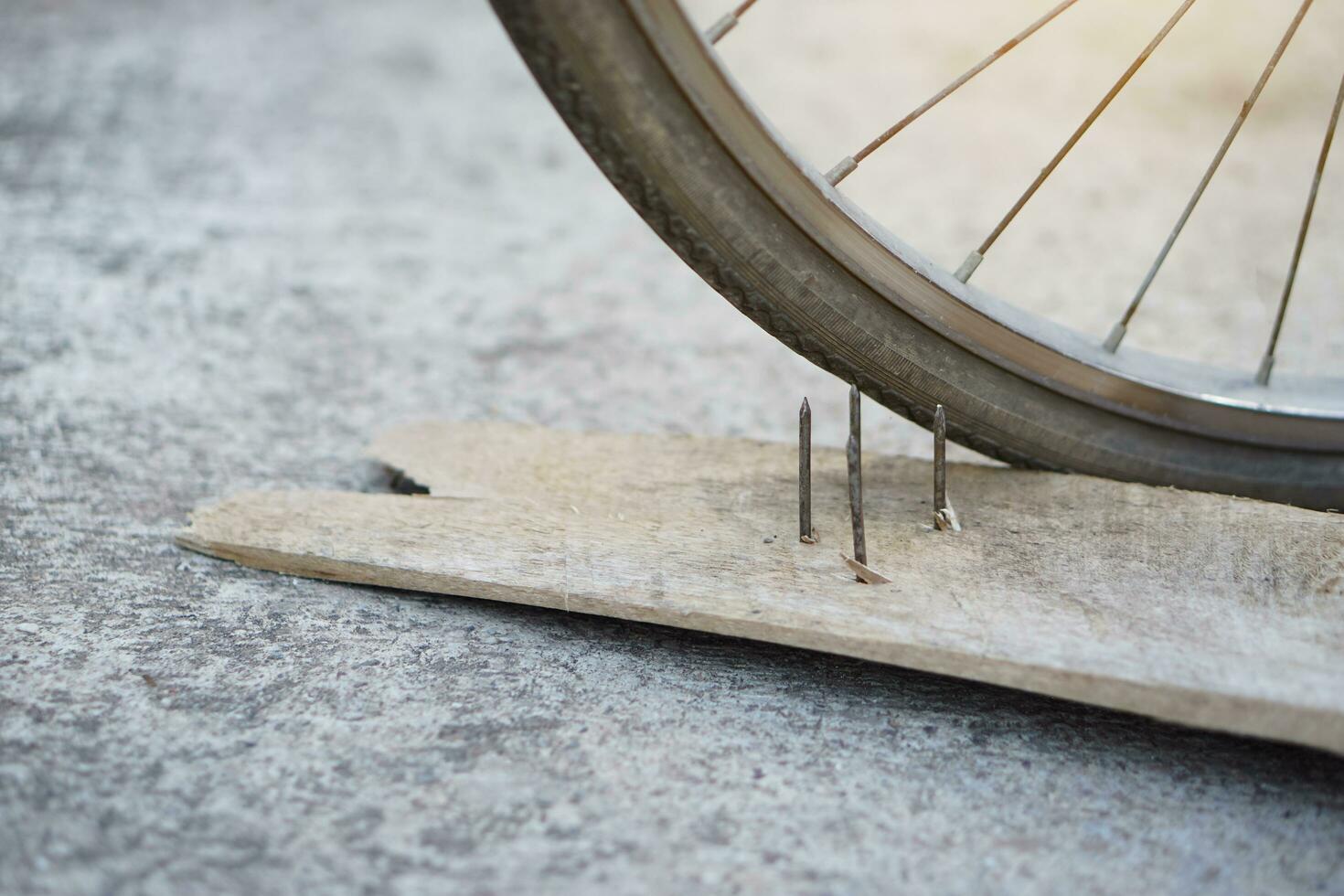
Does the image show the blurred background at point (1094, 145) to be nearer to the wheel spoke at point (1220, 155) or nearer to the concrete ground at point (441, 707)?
the wheel spoke at point (1220, 155)

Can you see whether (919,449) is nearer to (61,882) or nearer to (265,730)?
(265,730)

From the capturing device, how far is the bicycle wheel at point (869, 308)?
0.86 m

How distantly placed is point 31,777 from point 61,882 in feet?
0.38

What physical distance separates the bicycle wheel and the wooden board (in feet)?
0.21

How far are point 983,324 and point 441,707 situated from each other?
0.56m

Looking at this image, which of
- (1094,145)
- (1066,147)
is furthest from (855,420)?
(1094,145)

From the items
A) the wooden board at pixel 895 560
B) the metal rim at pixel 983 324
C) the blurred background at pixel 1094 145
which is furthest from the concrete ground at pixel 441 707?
the blurred background at pixel 1094 145

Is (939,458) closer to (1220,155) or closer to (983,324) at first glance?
(983,324)

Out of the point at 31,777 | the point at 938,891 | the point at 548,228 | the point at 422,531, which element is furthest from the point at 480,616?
the point at 548,228

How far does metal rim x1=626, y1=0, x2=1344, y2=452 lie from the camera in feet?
2.88

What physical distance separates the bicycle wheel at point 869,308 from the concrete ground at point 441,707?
0.27 m

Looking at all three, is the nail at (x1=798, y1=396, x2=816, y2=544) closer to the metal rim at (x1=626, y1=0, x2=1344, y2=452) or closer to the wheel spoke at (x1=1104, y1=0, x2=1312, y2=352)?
the metal rim at (x1=626, y1=0, x2=1344, y2=452)

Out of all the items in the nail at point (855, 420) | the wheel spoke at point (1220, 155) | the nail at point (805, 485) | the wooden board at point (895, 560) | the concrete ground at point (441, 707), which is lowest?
the concrete ground at point (441, 707)

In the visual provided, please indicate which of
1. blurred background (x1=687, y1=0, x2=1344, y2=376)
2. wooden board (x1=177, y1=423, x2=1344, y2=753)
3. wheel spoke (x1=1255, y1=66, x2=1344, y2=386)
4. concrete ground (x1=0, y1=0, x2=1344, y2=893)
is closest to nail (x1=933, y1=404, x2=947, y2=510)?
wooden board (x1=177, y1=423, x2=1344, y2=753)
